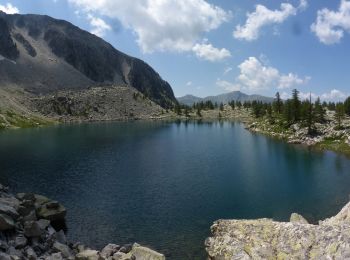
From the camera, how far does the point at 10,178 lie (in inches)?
2913

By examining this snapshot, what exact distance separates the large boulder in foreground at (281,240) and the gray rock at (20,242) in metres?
19.2

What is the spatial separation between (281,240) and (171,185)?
1509 inches

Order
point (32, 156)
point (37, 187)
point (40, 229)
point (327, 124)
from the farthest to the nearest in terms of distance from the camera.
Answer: point (327, 124) < point (32, 156) < point (37, 187) < point (40, 229)

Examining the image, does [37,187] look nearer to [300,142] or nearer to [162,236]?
[162,236]

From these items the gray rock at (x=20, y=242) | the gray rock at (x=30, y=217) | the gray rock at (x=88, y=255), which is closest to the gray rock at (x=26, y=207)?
the gray rock at (x=30, y=217)

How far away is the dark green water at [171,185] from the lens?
48.7 m

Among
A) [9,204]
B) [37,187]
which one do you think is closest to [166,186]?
[37,187]

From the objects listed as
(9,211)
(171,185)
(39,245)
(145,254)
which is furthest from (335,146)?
(9,211)

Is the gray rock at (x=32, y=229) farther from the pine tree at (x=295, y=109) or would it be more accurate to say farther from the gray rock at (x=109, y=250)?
the pine tree at (x=295, y=109)

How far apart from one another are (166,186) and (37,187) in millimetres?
23879

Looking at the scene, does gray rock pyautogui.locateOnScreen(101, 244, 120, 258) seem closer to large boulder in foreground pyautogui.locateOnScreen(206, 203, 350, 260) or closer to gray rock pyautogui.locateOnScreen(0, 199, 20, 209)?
large boulder in foreground pyautogui.locateOnScreen(206, 203, 350, 260)

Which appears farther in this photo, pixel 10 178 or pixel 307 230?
pixel 10 178

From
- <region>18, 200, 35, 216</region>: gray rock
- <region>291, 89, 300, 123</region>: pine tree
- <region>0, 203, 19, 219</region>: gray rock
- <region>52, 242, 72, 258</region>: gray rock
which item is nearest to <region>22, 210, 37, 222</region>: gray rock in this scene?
<region>18, 200, 35, 216</region>: gray rock

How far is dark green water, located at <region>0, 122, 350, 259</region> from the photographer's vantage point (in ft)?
160
